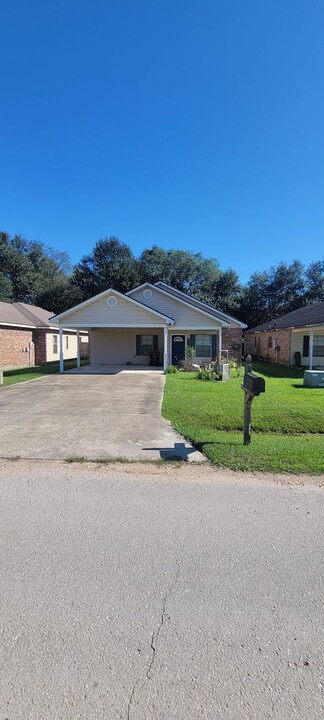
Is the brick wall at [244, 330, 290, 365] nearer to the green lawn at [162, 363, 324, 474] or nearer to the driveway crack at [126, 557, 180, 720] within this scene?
the green lawn at [162, 363, 324, 474]

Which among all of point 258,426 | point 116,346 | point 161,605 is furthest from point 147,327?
point 161,605

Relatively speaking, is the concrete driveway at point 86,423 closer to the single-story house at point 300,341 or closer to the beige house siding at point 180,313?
the beige house siding at point 180,313

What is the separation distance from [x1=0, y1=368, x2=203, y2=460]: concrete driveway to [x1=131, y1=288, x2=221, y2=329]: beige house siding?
25.7 ft

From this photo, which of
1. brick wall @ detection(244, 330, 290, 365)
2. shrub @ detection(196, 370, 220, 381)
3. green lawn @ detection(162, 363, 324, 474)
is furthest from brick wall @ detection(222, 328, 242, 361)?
green lawn @ detection(162, 363, 324, 474)

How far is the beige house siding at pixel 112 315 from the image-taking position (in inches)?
730

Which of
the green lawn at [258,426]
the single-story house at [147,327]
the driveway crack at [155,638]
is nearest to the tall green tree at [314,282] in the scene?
the single-story house at [147,327]

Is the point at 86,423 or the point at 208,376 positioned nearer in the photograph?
the point at 86,423

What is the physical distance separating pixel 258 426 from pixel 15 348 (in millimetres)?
18993

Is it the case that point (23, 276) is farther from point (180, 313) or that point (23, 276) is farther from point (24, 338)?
point (180, 313)

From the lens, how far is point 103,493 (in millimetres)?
4184

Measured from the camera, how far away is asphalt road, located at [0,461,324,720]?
5.90 feet

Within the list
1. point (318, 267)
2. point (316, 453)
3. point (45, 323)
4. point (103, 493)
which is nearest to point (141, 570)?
point (103, 493)

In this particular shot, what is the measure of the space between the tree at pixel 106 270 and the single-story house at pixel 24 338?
13617 millimetres

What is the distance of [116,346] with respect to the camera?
23.6m
